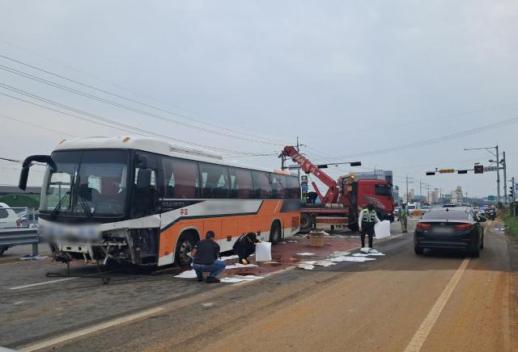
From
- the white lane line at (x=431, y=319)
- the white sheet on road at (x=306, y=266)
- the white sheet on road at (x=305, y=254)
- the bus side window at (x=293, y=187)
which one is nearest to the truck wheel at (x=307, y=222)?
the bus side window at (x=293, y=187)

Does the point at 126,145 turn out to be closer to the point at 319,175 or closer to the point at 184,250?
the point at 184,250

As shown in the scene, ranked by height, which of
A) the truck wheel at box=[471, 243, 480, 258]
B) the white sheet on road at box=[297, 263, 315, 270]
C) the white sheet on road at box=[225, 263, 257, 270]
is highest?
the truck wheel at box=[471, 243, 480, 258]

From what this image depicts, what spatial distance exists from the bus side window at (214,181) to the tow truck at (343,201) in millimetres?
13535

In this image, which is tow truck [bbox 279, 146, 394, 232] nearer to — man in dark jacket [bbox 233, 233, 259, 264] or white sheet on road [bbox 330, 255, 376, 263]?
white sheet on road [bbox 330, 255, 376, 263]

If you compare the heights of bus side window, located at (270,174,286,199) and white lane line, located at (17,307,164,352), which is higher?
bus side window, located at (270,174,286,199)

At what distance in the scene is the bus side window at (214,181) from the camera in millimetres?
14594

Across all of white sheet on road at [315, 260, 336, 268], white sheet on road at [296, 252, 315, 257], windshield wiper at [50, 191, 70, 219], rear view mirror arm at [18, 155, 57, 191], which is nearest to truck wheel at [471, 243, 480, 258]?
white sheet on road at [315, 260, 336, 268]

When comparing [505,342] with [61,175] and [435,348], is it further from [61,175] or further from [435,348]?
[61,175]

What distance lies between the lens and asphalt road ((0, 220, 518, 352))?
625 cm

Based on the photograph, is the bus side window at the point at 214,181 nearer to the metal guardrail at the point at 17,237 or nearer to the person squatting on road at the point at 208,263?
the person squatting on road at the point at 208,263

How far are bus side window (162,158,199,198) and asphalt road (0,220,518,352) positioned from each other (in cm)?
214

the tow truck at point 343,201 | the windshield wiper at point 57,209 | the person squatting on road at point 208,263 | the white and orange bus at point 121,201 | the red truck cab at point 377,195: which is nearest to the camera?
the person squatting on road at point 208,263

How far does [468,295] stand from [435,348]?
12.1ft

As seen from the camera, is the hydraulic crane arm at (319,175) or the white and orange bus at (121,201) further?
the hydraulic crane arm at (319,175)
